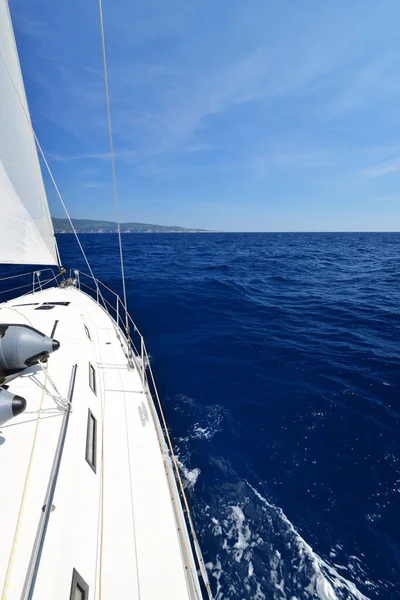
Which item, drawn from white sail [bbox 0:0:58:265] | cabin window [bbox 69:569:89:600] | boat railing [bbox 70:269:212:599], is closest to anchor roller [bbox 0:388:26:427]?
cabin window [bbox 69:569:89:600]

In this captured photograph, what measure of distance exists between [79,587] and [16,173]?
324 inches

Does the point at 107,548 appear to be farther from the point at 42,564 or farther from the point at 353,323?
the point at 353,323

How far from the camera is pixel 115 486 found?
3197 mm

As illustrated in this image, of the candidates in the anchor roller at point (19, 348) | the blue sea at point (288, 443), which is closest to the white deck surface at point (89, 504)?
the anchor roller at point (19, 348)

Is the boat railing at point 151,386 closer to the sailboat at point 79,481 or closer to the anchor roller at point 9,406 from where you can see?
the sailboat at point 79,481

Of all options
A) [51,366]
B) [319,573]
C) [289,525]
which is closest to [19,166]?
[51,366]

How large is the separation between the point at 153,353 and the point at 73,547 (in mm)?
6674

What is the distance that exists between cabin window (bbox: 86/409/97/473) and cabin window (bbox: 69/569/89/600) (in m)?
1.06

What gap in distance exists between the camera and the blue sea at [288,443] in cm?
356

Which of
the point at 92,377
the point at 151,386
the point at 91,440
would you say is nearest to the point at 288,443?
the point at 151,386

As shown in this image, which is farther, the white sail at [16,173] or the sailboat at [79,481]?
the white sail at [16,173]

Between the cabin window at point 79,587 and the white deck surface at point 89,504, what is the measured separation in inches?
1.8

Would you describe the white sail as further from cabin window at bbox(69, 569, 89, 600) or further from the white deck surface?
cabin window at bbox(69, 569, 89, 600)

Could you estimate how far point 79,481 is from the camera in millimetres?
2762
